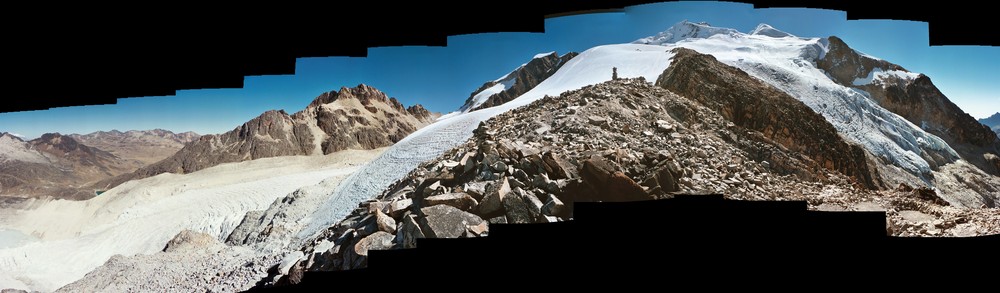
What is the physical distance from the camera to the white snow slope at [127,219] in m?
8.85

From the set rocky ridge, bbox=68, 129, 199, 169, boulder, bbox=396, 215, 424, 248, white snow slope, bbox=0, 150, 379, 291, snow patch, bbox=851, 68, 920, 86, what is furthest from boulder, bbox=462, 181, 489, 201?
rocky ridge, bbox=68, 129, 199, 169

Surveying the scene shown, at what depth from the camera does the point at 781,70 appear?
6953 millimetres

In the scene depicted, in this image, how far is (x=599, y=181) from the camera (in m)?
4.47

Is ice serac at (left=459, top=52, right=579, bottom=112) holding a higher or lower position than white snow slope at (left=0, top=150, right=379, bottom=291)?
higher

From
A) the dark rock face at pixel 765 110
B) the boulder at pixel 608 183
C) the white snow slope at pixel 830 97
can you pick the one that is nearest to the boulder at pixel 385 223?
the boulder at pixel 608 183

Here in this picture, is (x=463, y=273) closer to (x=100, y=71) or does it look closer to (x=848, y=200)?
(x=100, y=71)

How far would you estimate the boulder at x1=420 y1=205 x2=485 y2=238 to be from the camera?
4.20 metres

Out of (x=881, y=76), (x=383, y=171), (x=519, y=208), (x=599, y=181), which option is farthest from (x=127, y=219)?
(x=881, y=76)

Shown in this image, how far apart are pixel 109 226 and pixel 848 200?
661 inches

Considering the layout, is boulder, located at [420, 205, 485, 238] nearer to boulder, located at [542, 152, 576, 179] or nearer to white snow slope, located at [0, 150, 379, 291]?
boulder, located at [542, 152, 576, 179]

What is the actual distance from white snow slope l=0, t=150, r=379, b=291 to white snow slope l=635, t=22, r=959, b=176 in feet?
34.1

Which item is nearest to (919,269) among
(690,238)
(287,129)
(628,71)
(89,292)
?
(690,238)

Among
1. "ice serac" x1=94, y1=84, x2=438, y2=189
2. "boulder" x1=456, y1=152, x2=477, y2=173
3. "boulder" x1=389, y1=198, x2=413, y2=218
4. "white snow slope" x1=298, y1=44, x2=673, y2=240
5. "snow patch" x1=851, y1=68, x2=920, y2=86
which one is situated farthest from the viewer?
"ice serac" x1=94, y1=84, x2=438, y2=189

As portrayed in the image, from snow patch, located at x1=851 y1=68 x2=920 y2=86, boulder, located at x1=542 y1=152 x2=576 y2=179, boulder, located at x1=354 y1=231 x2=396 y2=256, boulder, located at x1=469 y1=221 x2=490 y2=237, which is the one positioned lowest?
boulder, located at x1=354 y1=231 x2=396 y2=256
